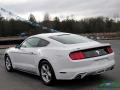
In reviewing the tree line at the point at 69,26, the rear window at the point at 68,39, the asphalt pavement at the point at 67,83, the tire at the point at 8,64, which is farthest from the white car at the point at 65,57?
the tree line at the point at 69,26

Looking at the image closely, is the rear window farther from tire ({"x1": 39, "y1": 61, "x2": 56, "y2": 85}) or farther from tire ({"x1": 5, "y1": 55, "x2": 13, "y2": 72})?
tire ({"x1": 5, "y1": 55, "x2": 13, "y2": 72})

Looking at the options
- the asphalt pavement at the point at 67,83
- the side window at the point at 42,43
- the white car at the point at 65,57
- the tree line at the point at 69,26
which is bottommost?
the tree line at the point at 69,26

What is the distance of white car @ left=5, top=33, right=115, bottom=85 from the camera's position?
26.1 feet

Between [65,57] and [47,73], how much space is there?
950 millimetres

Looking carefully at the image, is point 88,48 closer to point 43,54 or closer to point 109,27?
point 43,54

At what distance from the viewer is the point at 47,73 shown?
866 centimetres

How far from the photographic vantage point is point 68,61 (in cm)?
795

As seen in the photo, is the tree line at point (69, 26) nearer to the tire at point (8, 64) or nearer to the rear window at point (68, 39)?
the tire at point (8, 64)

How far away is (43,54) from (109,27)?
97.8 meters

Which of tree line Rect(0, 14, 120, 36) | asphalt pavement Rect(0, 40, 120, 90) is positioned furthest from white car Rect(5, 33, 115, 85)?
tree line Rect(0, 14, 120, 36)

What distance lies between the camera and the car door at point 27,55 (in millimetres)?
9391

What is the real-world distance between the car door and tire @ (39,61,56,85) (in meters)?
0.45

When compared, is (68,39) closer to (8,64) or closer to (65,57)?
(65,57)

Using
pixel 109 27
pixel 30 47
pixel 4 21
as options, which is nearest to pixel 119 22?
pixel 109 27
